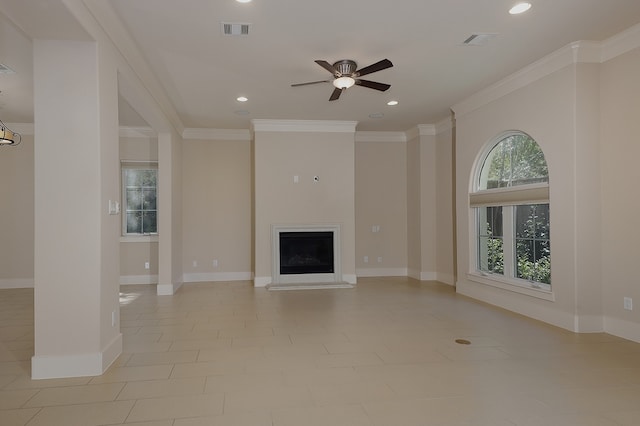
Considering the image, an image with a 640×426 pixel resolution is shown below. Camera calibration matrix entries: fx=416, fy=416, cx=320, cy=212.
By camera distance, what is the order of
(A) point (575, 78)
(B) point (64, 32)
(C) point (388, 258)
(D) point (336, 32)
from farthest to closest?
(C) point (388, 258), (A) point (575, 78), (D) point (336, 32), (B) point (64, 32)

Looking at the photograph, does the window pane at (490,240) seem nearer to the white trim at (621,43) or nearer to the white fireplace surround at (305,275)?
the white trim at (621,43)

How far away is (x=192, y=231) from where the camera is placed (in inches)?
314

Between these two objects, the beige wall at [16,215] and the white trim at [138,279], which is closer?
the beige wall at [16,215]

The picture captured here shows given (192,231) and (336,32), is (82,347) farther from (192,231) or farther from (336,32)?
(192,231)

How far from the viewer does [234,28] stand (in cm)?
379

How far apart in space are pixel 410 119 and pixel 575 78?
3261 millimetres

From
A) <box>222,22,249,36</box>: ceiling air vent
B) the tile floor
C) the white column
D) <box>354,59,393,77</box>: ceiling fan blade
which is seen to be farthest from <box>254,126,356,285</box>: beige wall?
the white column

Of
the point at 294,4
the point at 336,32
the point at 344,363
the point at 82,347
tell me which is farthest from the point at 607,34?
the point at 82,347

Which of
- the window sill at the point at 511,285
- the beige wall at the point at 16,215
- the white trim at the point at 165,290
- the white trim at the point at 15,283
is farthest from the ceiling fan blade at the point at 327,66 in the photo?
the white trim at the point at 15,283

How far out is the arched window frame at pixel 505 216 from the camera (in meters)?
4.86

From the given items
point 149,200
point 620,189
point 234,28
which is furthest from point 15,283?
point 620,189

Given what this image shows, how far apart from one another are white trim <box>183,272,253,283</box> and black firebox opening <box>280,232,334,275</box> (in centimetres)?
107

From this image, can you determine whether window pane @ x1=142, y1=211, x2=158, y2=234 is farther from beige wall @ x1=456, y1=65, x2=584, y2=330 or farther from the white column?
beige wall @ x1=456, y1=65, x2=584, y2=330

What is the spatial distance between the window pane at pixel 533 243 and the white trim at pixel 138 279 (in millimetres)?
6197
